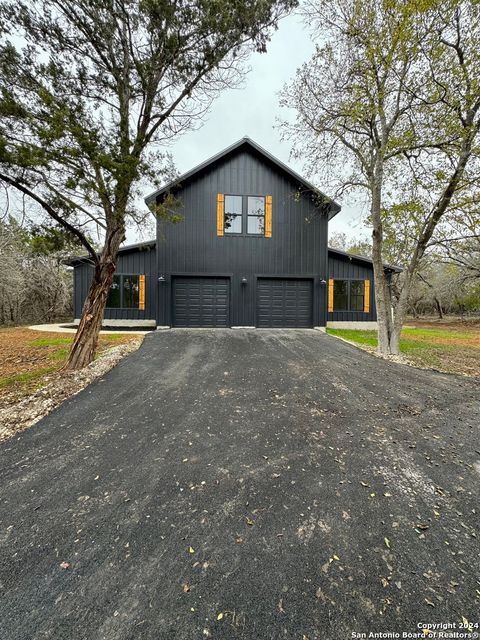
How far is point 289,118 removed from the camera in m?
7.74

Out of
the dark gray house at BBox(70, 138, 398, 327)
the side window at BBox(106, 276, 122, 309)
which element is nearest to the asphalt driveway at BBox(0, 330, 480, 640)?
the dark gray house at BBox(70, 138, 398, 327)

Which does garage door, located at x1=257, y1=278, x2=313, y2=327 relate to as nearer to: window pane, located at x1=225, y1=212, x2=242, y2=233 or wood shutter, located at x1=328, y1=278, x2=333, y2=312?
wood shutter, located at x1=328, y1=278, x2=333, y2=312

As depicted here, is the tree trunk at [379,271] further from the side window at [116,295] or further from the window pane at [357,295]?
the side window at [116,295]

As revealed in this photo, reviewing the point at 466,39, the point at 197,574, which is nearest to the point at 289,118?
the point at 466,39

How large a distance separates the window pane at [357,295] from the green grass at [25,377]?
11994 millimetres

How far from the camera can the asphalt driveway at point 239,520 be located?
1.26 m

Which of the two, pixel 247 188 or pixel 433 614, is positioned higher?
pixel 247 188

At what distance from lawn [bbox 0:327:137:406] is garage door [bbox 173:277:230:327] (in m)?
2.73

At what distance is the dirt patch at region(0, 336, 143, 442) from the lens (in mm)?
3129

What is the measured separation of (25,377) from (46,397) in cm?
135

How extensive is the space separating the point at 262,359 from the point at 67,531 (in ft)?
15.3

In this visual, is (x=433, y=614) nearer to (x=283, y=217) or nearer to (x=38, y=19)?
(x=38, y=19)

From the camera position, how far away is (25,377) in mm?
4703

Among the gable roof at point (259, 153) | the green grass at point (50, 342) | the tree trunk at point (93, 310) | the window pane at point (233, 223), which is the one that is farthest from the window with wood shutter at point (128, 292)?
the tree trunk at point (93, 310)
